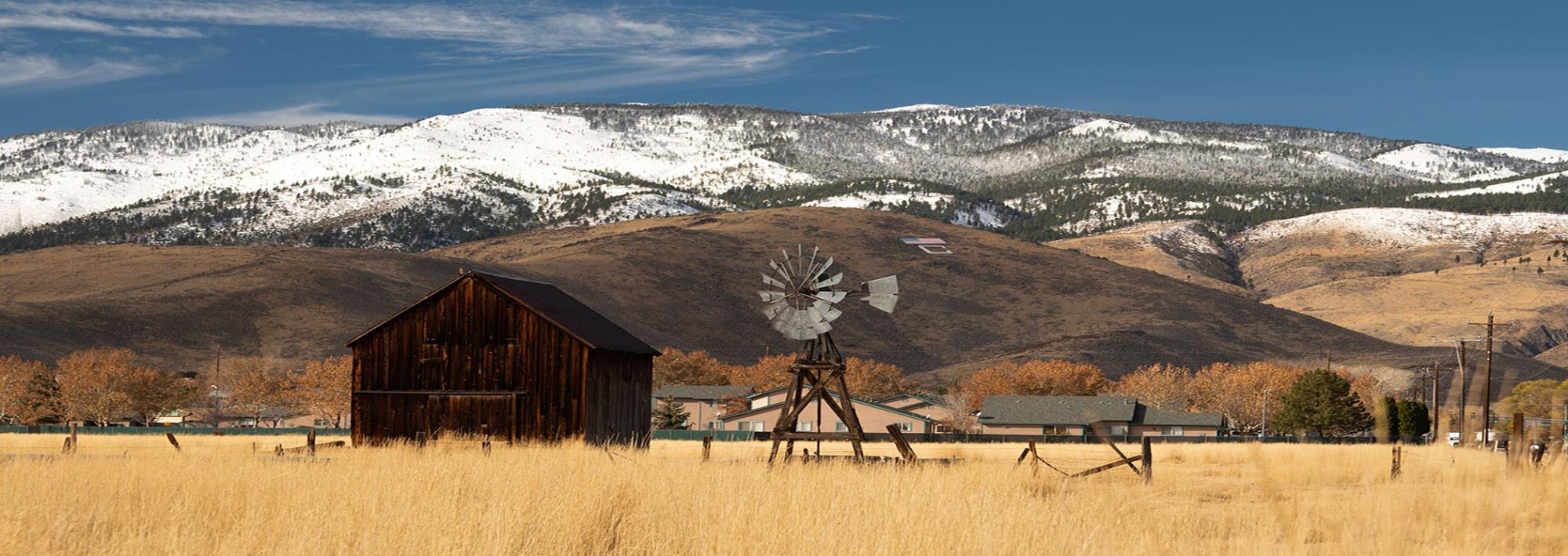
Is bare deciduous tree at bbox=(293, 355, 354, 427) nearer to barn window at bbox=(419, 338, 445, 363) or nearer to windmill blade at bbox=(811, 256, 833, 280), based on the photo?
barn window at bbox=(419, 338, 445, 363)

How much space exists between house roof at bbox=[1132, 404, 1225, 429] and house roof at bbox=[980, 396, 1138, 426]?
96 centimetres

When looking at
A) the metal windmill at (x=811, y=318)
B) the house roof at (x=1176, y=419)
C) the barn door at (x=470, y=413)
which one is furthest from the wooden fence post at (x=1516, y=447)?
the house roof at (x=1176, y=419)

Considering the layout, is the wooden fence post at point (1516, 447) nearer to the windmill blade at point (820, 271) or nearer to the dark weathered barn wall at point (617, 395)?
the windmill blade at point (820, 271)

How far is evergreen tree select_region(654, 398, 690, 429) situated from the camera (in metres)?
101

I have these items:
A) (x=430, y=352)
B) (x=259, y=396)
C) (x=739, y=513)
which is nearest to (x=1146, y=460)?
(x=739, y=513)

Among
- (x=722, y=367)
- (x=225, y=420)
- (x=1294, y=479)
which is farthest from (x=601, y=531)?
(x=722, y=367)

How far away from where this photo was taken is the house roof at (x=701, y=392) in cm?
11450

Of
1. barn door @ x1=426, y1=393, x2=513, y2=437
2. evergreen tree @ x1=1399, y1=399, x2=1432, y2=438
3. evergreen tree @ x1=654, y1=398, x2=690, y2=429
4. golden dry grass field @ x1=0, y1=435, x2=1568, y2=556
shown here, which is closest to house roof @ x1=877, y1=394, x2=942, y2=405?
evergreen tree @ x1=654, y1=398, x2=690, y2=429

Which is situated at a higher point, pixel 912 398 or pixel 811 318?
pixel 811 318

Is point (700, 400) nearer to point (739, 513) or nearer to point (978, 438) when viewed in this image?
point (978, 438)

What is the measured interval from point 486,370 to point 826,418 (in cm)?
6228

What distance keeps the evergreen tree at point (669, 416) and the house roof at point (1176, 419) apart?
30.3 metres

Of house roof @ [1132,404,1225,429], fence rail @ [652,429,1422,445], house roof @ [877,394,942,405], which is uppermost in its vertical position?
house roof @ [877,394,942,405]

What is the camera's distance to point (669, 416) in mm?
100688
